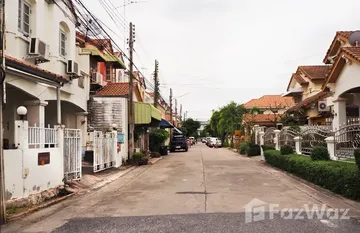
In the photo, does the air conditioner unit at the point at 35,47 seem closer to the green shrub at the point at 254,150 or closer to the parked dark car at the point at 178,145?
the green shrub at the point at 254,150

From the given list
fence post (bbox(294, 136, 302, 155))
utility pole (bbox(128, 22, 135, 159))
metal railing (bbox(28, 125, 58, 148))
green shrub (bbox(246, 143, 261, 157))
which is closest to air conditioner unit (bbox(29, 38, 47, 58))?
metal railing (bbox(28, 125, 58, 148))

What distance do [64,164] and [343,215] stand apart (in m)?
8.54

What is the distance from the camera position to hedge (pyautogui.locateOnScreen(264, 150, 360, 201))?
9.62 m

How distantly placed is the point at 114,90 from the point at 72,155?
470 inches

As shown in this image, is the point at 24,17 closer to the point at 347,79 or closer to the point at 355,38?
the point at 347,79

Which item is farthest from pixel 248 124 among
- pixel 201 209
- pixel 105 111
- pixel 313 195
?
pixel 201 209

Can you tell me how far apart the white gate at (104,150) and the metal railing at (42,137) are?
4594 millimetres

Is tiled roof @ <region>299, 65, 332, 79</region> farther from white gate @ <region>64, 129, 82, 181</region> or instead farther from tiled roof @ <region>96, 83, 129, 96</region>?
white gate @ <region>64, 129, 82, 181</region>

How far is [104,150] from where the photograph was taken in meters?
17.4

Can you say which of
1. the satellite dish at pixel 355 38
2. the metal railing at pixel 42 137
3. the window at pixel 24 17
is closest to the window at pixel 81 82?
the window at pixel 24 17

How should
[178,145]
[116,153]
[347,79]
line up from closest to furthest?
[347,79] < [116,153] < [178,145]

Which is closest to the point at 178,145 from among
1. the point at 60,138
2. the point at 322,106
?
the point at 322,106

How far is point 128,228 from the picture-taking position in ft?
22.1

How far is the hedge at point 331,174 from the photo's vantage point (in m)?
9.62
